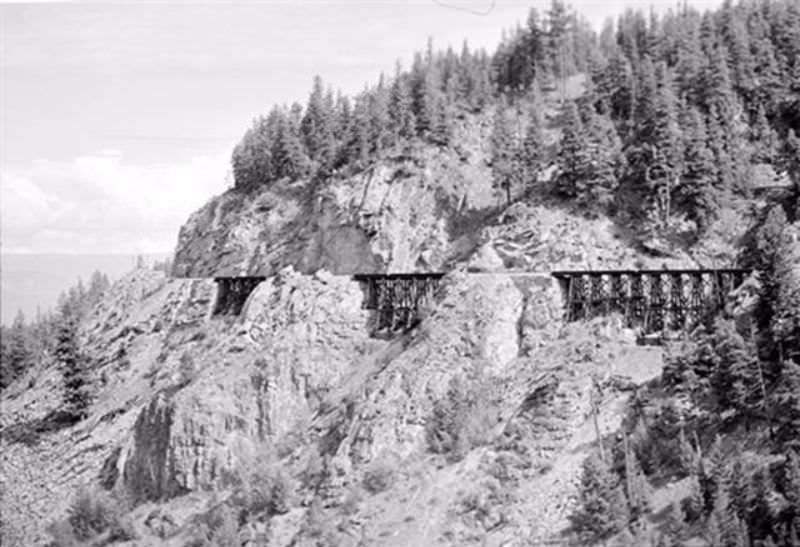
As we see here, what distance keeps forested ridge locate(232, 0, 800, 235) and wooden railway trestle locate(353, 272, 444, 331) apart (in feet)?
45.2

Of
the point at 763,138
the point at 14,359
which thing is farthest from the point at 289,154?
the point at 14,359

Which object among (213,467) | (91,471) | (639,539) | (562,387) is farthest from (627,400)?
(91,471)

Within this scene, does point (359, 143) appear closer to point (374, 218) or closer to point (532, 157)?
point (374, 218)

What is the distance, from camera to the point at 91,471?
5888 cm

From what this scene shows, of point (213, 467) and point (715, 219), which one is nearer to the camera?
point (213, 467)

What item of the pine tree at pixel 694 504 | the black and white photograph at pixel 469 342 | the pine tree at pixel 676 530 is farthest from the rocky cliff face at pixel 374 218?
the pine tree at pixel 676 530

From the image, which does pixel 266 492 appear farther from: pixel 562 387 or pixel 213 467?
pixel 562 387

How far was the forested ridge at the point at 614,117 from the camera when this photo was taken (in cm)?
6219

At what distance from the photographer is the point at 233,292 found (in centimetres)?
6862

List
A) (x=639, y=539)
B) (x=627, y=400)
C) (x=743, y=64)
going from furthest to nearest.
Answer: (x=743, y=64) < (x=627, y=400) < (x=639, y=539)

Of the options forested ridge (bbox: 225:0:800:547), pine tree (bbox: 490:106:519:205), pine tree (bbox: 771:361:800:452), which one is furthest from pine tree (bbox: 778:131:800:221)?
pine tree (bbox: 771:361:800:452)

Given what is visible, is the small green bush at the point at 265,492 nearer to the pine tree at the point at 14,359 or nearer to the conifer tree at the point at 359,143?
the conifer tree at the point at 359,143

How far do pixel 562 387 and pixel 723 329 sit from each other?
8.83 meters

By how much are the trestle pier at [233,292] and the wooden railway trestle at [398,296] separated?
37.4 ft
